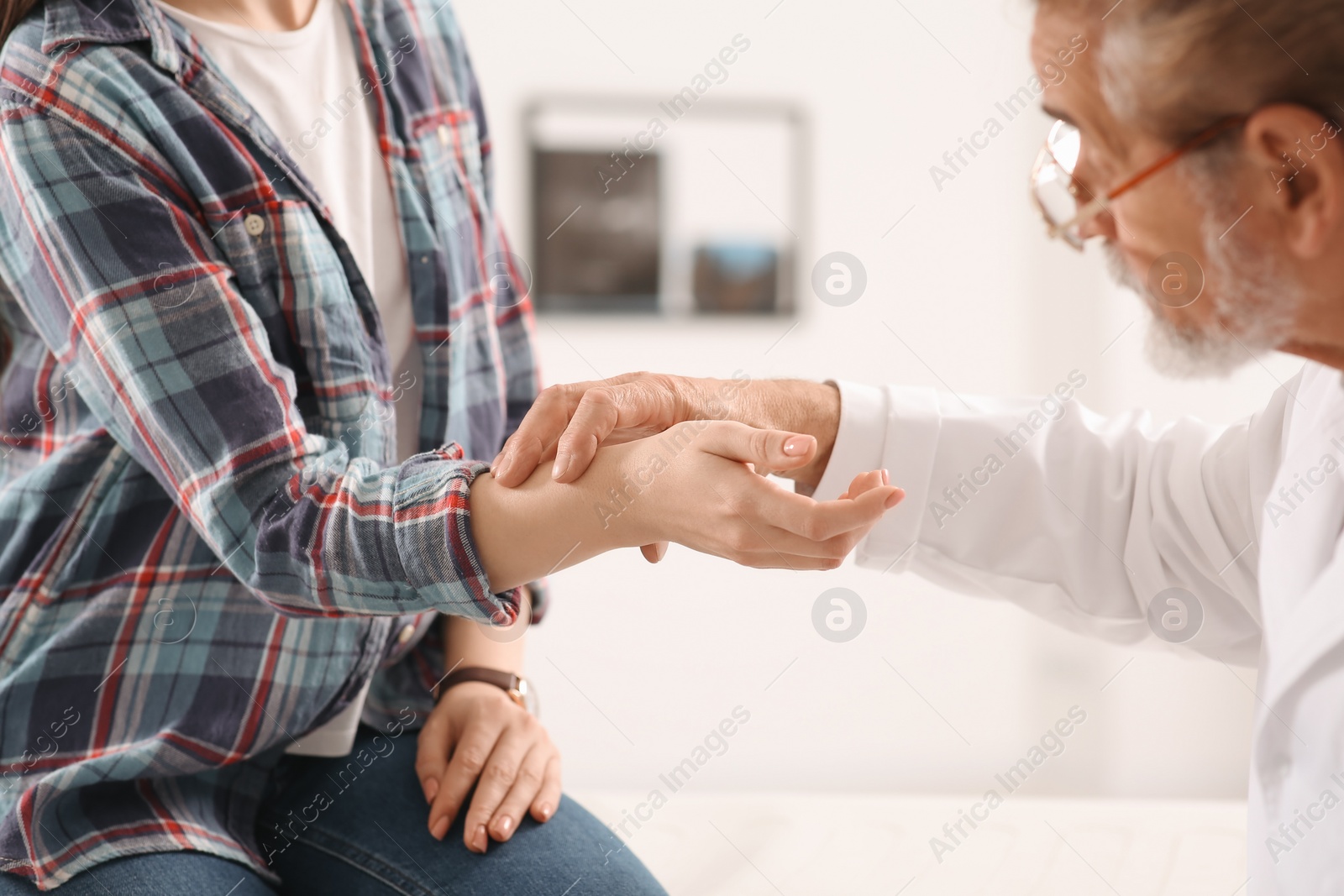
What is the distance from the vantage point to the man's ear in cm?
71

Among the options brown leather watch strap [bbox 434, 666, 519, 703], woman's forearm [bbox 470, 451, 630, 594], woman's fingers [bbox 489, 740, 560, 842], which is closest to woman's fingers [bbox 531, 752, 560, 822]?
woman's fingers [bbox 489, 740, 560, 842]

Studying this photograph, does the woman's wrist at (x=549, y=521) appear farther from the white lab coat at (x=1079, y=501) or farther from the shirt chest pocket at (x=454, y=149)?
the shirt chest pocket at (x=454, y=149)

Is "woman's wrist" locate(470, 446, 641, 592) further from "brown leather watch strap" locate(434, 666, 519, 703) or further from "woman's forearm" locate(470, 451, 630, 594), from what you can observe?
"brown leather watch strap" locate(434, 666, 519, 703)

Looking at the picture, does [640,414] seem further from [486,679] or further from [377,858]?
[377,858]

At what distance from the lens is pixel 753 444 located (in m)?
0.83

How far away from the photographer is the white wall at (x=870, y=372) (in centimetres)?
261

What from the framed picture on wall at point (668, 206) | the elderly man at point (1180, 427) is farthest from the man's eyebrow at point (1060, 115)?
the framed picture on wall at point (668, 206)

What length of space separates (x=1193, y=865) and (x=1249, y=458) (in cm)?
57

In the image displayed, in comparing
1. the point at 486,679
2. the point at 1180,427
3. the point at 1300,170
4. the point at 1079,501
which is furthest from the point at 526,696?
the point at 1300,170

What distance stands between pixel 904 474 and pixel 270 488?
64 centimetres

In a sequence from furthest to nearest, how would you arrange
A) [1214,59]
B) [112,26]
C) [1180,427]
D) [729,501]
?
[1180,427]
[112,26]
[729,501]
[1214,59]

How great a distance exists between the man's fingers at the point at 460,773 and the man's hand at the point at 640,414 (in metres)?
0.34

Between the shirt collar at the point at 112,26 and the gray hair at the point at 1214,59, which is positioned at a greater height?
the gray hair at the point at 1214,59

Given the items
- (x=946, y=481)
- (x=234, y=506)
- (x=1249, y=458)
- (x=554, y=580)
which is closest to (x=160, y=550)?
(x=234, y=506)
